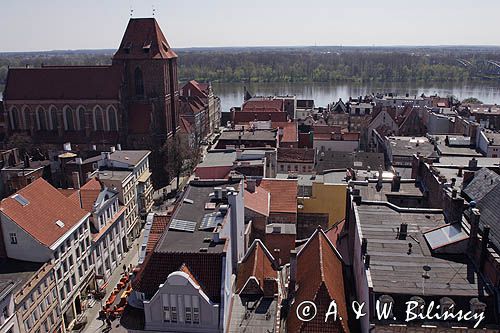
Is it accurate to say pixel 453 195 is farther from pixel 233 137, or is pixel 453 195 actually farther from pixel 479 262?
pixel 233 137

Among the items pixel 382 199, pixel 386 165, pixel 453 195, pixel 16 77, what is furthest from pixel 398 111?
pixel 16 77

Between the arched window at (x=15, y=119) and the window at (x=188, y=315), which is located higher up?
the arched window at (x=15, y=119)

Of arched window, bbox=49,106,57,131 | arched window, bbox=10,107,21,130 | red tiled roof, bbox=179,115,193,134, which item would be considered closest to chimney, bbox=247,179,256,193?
arched window, bbox=49,106,57,131

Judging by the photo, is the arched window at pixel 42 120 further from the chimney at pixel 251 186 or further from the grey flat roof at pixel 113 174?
the chimney at pixel 251 186

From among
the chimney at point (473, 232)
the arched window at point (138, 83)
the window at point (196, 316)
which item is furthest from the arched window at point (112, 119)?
the chimney at point (473, 232)

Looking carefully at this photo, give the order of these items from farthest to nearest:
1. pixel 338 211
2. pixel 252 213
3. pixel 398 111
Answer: pixel 398 111, pixel 338 211, pixel 252 213
